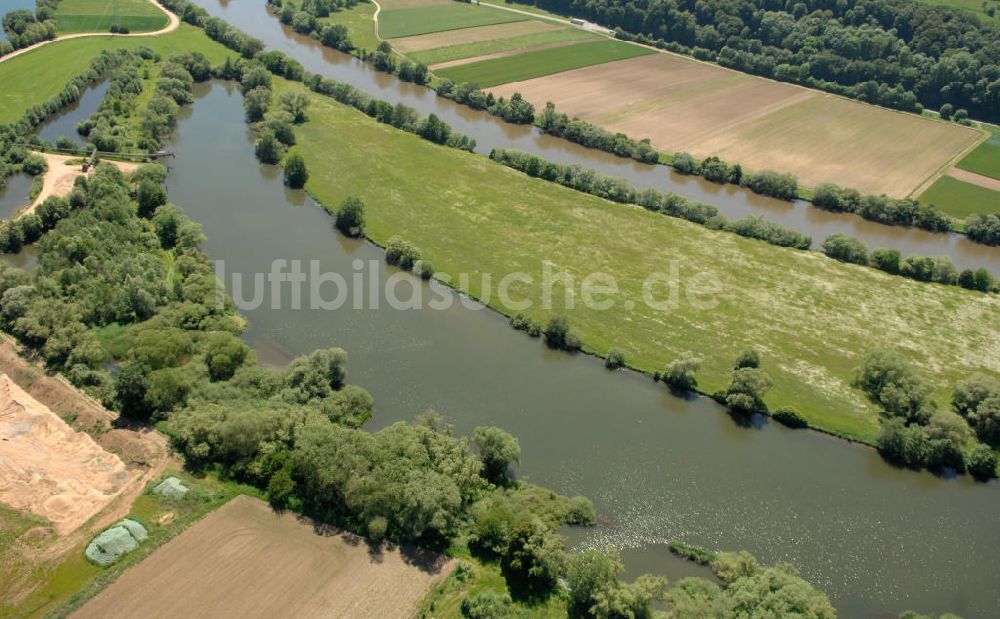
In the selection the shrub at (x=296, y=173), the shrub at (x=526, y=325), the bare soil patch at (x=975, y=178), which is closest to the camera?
the shrub at (x=526, y=325)

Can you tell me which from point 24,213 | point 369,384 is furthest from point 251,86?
point 369,384

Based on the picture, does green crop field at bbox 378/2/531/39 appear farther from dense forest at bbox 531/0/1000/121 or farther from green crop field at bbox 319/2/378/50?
dense forest at bbox 531/0/1000/121

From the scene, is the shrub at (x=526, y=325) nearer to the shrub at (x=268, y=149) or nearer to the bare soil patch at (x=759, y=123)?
the shrub at (x=268, y=149)

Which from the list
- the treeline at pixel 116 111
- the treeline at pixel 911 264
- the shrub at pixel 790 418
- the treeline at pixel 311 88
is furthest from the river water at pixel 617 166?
the shrub at pixel 790 418

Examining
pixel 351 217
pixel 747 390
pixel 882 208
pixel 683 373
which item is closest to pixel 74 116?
pixel 351 217

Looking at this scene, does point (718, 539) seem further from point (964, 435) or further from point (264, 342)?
point (264, 342)

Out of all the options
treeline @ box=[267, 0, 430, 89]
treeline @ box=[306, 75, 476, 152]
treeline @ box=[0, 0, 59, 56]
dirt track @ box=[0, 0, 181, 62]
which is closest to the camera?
treeline @ box=[306, 75, 476, 152]

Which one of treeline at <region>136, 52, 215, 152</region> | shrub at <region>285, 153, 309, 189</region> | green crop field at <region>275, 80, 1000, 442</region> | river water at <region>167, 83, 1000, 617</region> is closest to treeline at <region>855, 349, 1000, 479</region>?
river water at <region>167, 83, 1000, 617</region>
